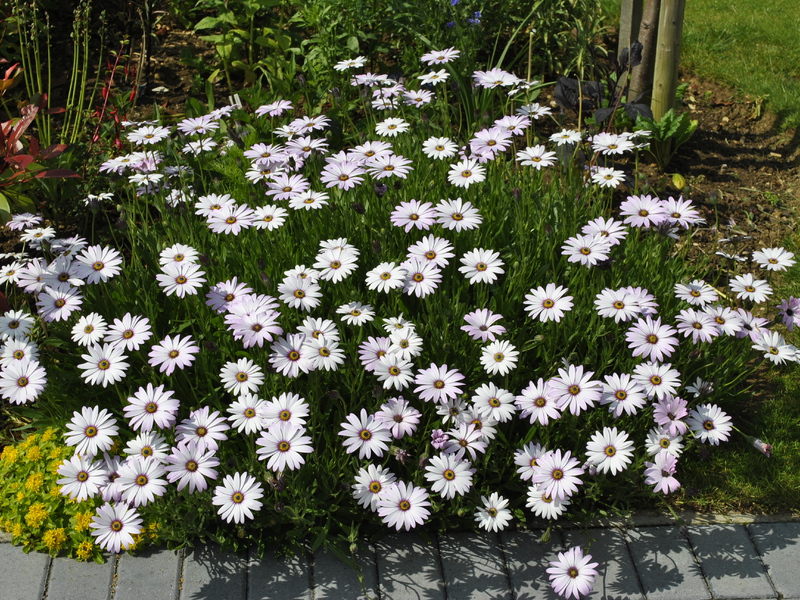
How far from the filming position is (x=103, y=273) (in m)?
3.01

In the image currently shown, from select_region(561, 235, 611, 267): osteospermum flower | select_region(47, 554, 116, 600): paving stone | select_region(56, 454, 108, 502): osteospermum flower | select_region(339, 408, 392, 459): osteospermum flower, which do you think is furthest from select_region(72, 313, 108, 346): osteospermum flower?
select_region(561, 235, 611, 267): osteospermum flower

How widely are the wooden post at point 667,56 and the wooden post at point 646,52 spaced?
0.21 ft

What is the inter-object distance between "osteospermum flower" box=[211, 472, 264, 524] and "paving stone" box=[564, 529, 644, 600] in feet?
3.71

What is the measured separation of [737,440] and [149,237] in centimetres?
260

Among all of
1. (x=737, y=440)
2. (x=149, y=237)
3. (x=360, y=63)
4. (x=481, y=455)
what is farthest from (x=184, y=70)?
(x=737, y=440)

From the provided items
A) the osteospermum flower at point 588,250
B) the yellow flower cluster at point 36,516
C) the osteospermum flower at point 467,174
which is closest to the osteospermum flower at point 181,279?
the yellow flower cluster at point 36,516

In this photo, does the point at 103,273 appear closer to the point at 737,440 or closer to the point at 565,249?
the point at 565,249

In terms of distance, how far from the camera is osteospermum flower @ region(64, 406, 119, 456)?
8.71 feet

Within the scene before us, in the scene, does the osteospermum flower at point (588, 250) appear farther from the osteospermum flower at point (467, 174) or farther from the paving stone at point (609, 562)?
the paving stone at point (609, 562)

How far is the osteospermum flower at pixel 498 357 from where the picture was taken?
9.24 feet

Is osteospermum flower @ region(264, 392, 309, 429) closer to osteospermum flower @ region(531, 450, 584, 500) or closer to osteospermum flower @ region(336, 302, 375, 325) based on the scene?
osteospermum flower @ region(336, 302, 375, 325)

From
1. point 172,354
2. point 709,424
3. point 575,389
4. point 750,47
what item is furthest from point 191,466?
point 750,47

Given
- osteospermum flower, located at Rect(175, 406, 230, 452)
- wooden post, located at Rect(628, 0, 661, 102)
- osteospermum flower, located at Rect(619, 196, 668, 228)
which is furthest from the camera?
wooden post, located at Rect(628, 0, 661, 102)

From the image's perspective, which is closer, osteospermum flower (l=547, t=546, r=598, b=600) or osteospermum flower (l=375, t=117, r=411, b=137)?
osteospermum flower (l=547, t=546, r=598, b=600)
